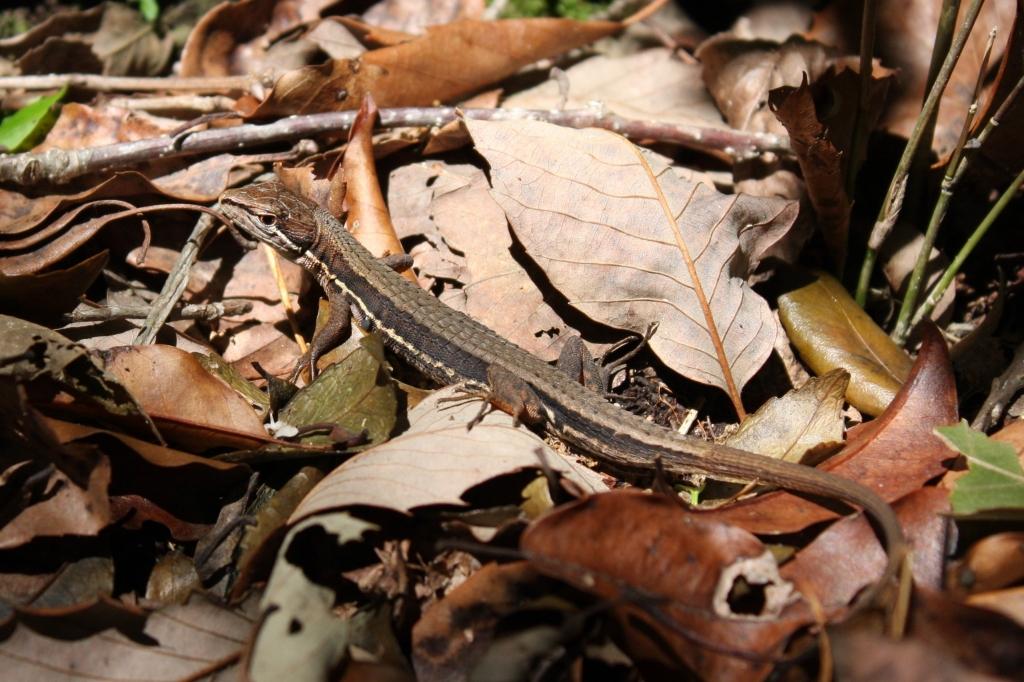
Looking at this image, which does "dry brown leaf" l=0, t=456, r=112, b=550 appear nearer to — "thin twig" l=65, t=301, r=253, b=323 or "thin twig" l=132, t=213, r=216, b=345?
"thin twig" l=132, t=213, r=216, b=345

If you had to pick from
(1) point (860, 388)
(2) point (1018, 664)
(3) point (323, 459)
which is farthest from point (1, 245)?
(2) point (1018, 664)

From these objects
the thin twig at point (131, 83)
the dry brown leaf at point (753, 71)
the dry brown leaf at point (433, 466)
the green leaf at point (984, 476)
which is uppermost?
the dry brown leaf at point (753, 71)

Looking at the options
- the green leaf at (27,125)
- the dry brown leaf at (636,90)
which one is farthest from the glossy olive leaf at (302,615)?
the green leaf at (27,125)

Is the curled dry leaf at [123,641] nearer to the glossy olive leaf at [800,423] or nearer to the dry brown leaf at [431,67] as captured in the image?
the glossy olive leaf at [800,423]

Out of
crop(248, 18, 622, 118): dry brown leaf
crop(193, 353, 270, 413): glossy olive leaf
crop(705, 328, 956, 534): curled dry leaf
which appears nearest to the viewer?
crop(705, 328, 956, 534): curled dry leaf

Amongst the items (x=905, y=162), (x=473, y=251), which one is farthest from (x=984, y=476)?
(x=473, y=251)

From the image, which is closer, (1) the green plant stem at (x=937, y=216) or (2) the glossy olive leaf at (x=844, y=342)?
(1) the green plant stem at (x=937, y=216)

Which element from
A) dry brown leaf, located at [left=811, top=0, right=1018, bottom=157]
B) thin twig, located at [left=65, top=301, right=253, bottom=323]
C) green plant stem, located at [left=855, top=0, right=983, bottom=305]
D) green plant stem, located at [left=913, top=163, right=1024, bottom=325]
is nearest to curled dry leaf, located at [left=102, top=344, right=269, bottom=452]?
thin twig, located at [left=65, top=301, right=253, bottom=323]

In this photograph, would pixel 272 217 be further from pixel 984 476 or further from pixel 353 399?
pixel 984 476
